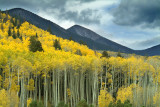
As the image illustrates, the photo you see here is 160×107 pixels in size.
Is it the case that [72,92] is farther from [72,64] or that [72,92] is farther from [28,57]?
[28,57]

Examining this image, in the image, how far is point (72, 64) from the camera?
46.7 meters

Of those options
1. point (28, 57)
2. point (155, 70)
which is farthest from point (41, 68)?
point (155, 70)

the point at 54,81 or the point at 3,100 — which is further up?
the point at 54,81

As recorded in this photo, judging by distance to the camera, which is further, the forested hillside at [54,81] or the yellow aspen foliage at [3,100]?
the forested hillside at [54,81]

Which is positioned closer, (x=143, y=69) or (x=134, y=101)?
(x=134, y=101)

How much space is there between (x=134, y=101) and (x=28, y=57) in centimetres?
3378

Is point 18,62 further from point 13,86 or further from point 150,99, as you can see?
point 150,99

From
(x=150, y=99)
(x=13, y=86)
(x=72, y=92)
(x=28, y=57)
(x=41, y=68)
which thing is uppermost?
(x=28, y=57)

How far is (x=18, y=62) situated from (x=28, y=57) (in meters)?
7.31

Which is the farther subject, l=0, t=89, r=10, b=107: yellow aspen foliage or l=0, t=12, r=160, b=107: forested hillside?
l=0, t=12, r=160, b=107: forested hillside

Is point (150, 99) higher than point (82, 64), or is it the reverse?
point (82, 64)

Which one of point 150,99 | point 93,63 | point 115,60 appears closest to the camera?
point 93,63

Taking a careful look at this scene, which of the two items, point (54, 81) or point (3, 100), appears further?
point (54, 81)

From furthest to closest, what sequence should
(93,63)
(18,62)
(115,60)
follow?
(115,60) < (93,63) < (18,62)
